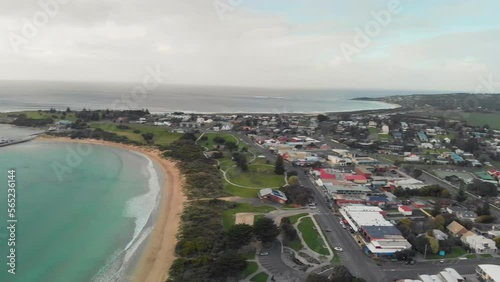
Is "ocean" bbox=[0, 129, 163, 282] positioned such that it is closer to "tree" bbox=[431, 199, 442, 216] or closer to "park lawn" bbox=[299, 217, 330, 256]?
"park lawn" bbox=[299, 217, 330, 256]

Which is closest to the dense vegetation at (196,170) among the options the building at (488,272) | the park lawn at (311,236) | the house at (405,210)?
the park lawn at (311,236)

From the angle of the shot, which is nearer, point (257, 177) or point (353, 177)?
point (353, 177)

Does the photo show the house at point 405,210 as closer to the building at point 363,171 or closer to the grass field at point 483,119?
the building at point 363,171

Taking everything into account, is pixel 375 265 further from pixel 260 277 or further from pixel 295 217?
pixel 295 217

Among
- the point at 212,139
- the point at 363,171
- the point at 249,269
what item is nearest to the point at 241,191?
the point at 249,269

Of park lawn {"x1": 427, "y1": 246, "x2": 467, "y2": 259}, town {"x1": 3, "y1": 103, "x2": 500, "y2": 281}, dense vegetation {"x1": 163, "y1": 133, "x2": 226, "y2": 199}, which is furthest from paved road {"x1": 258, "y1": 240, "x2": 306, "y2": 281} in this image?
dense vegetation {"x1": 163, "y1": 133, "x2": 226, "y2": 199}

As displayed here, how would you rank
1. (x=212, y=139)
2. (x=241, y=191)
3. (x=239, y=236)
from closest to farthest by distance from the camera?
(x=239, y=236), (x=241, y=191), (x=212, y=139)

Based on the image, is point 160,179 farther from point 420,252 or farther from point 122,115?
point 122,115
